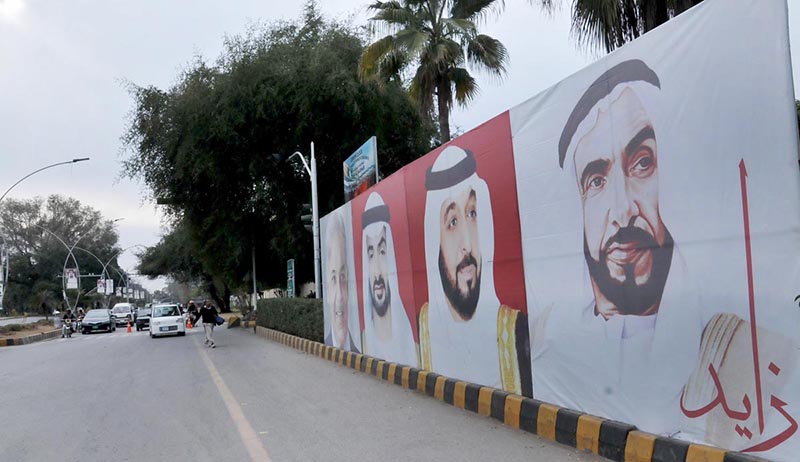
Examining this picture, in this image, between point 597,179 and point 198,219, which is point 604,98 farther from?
point 198,219

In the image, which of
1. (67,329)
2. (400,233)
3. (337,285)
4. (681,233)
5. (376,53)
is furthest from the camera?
(67,329)

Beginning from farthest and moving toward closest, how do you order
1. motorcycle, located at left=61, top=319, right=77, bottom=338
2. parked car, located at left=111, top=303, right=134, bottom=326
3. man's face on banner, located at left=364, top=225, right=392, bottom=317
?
parked car, located at left=111, top=303, right=134, bottom=326 → motorcycle, located at left=61, top=319, right=77, bottom=338 → man's face on banner, located at left=364, top=225, right=392, bottom=317

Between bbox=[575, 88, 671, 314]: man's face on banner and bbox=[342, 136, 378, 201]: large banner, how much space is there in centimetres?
1065

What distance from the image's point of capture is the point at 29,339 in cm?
3300

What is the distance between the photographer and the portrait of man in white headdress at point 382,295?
11.4 meters

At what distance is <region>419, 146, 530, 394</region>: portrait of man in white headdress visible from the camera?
7.96 meters

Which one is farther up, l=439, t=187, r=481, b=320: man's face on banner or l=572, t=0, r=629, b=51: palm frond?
l=572, t=0, r=629, b=51: palm frond

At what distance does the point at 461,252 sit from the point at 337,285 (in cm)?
713

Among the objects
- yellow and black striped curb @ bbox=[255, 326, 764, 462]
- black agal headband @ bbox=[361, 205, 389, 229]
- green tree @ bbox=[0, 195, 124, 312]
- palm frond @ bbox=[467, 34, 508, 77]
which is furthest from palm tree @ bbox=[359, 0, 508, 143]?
green tree @ bbox=[0, 195, 124, 312]

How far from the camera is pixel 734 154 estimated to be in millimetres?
4641

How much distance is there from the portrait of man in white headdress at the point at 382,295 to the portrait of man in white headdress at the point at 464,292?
92 centimetres

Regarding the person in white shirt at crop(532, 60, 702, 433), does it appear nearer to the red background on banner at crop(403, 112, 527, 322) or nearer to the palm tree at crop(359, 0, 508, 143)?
the red background on banner at crop(403, 112, 527, 322)

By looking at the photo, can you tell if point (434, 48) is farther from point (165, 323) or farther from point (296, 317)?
point (165, 323)

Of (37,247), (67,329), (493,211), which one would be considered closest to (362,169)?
(493,211)
